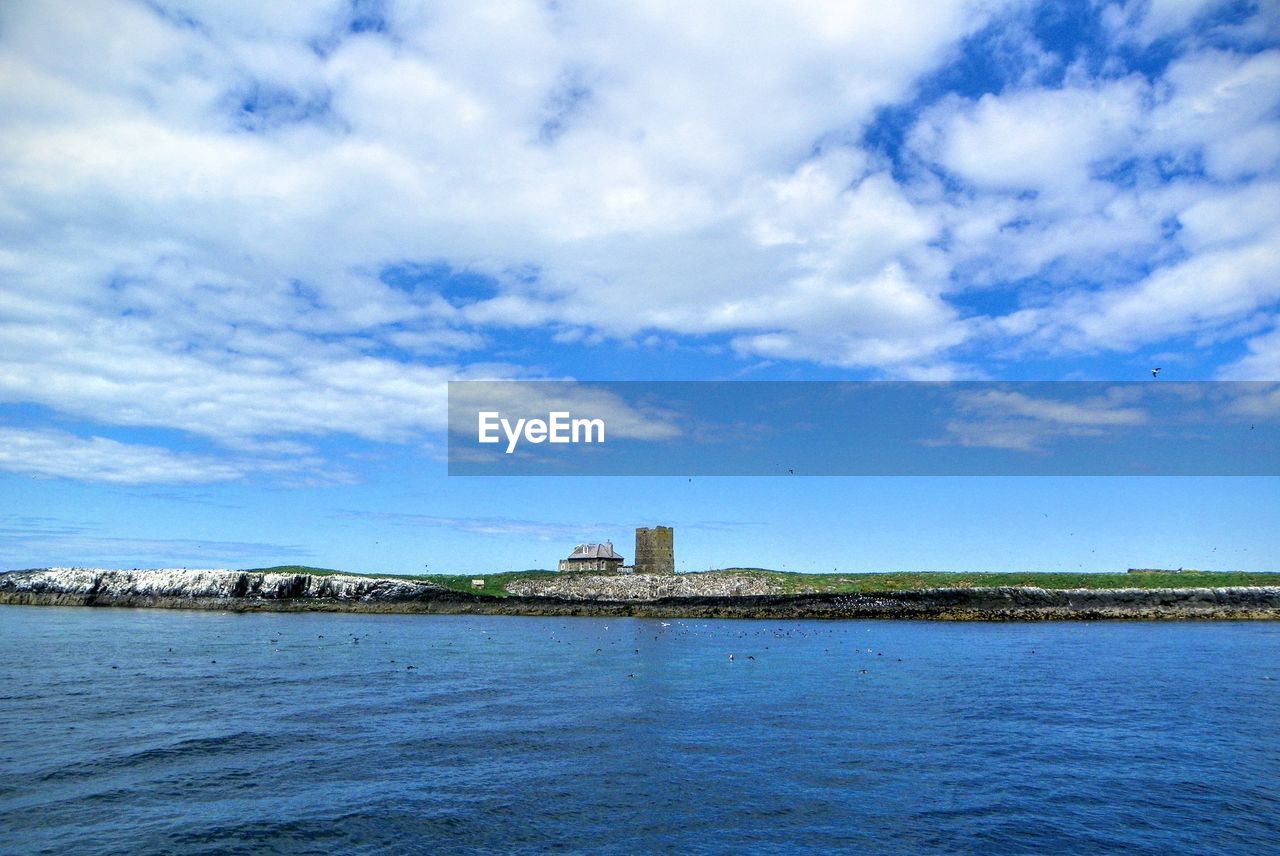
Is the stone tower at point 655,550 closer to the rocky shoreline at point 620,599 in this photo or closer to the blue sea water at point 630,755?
the rocky shoreline at point 620,599

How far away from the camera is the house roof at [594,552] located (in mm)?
132375

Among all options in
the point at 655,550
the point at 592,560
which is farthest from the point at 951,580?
the point at 592,560

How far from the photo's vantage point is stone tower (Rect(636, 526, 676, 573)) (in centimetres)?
12206

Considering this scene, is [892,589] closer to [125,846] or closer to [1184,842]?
[1184,842]

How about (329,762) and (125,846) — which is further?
(329,762)

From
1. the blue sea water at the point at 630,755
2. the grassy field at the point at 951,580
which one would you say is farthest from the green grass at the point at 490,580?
the blue sea water at the point at 630,755

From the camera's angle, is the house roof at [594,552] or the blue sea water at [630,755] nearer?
the blue sea water at [630,755]

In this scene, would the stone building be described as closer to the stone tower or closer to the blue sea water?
the stone tower

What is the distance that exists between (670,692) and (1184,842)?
21.1m

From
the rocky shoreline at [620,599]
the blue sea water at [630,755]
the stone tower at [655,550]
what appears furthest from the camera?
the stone tower at [655,550]

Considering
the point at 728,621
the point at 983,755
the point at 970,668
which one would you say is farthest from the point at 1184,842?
the point at 728,621

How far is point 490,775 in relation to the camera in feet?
63.4

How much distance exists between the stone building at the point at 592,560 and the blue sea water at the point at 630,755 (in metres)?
85.9

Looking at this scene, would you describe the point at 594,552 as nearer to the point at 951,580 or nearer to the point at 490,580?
the point at 490,580
